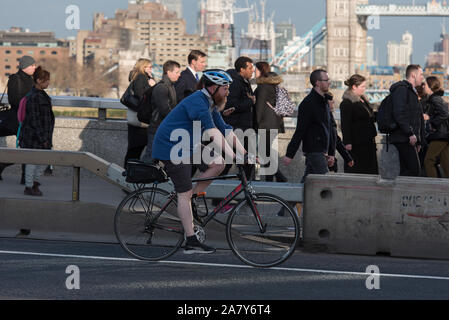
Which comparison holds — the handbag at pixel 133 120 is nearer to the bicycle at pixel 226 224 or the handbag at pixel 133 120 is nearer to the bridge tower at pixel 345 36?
the bicycle at pixel 226 224

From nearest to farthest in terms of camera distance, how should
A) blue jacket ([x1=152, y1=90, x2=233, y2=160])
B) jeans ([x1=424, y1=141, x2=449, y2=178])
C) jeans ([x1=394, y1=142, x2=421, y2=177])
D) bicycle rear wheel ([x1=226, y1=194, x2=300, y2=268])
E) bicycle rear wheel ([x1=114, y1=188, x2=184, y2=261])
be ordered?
blue jacket ([x1=152, y1=90, x2=233, y2=160]) → bicycle rear wheel ([x1=226, y1=194, x2=300, y2=268]) → bicycle rear wheel ([x1=114, y1=188, x2=184, y2=261]) → jeans ([x1=394, y1=142, x2=421, y2=177]) → jeans ([x1=424, y1=141, x2=449, y2=178])

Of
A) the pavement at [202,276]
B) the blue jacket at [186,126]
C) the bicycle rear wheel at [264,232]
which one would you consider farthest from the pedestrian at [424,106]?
the blue jacket at [186,126]

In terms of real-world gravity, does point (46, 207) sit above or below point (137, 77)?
below

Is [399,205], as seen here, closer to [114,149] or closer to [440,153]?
[440,153]

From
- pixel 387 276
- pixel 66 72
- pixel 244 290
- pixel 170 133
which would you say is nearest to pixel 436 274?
pixel 387 276

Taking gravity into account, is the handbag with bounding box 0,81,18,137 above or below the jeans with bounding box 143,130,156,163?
above

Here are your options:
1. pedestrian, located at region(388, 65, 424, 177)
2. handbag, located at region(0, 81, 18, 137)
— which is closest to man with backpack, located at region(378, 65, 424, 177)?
pedestrian, located at region(388, 65, 424, 177)

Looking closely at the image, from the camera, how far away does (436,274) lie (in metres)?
7.93

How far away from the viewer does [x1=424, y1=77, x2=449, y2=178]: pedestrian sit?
12.1m

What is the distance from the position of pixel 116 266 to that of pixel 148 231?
0.65 meters

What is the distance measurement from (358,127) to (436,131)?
1314 mm

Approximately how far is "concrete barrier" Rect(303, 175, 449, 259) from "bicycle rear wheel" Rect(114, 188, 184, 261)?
5.50ft

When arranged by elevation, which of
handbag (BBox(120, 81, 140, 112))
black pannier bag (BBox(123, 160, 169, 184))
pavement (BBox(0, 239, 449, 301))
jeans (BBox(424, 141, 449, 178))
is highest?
handbag (BBox(120, 81, 140, 112))

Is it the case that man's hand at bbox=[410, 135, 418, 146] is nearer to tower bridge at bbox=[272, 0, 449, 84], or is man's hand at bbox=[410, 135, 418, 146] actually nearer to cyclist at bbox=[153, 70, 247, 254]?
cyclist at bbox=[153, 70, 247, 254]
